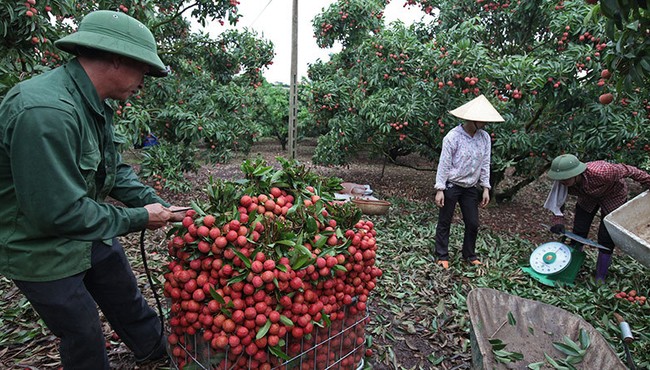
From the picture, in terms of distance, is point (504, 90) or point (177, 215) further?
point (504, 90)

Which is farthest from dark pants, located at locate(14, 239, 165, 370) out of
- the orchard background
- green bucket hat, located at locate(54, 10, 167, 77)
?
the orchard background

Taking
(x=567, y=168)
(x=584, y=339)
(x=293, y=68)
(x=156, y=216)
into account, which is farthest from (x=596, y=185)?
(x=293, y=68)

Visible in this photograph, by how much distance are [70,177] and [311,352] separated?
130cm

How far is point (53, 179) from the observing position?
1.38 m

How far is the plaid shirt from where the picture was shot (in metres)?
3.69

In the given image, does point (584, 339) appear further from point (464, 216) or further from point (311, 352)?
point (464, 216)

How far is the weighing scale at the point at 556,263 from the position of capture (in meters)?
3.71

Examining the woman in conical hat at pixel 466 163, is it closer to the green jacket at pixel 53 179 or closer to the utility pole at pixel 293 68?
the green jacket at pixel 53 179

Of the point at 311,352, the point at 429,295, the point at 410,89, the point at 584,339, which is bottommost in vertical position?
the point at 429,295

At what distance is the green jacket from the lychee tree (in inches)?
185

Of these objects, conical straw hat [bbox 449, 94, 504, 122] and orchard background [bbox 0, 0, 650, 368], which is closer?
conical straw hat [bbox 449, 94, 504, 122]

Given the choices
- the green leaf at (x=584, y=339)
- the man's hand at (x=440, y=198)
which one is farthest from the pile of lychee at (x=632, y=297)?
the man's hand at (x=440, y=198)

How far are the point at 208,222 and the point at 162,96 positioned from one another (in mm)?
4907

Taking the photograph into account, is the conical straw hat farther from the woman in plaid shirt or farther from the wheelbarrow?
the wheelbarrow
